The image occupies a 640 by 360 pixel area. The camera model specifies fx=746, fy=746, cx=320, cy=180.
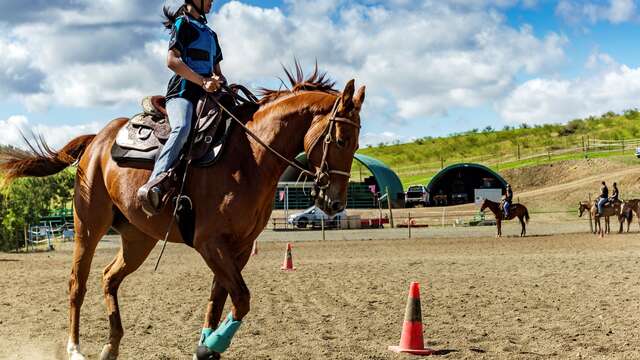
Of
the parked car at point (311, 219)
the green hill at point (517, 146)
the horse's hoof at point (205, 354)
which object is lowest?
the horse's hoof at point (205, 354)

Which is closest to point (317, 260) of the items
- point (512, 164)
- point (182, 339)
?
point (182, 339)

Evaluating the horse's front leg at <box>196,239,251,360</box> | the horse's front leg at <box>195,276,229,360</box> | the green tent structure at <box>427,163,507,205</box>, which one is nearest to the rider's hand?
the horse's front leg at <box>196,239,251,360</box>

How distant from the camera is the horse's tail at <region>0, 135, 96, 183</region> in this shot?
8.37 m

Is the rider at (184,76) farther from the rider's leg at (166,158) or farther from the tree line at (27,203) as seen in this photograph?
the tree line at (27,203)

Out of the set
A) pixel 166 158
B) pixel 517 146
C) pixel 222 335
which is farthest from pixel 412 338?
pixel 517 146

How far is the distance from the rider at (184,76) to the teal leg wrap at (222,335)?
1131mm

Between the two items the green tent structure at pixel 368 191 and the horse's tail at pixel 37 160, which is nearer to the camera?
the horse's tail at pixel 37 160

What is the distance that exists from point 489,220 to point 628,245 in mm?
18538

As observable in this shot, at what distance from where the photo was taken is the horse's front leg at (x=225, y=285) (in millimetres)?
5891

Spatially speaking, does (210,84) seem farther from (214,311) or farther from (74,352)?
(74,352)

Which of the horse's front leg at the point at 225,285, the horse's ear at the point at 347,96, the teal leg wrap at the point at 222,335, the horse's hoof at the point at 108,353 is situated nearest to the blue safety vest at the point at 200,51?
the horse's ear at the point at 347,96

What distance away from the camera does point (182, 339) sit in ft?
29.2

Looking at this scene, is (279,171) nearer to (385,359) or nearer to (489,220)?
(385,359)

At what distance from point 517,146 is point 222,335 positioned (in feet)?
246
